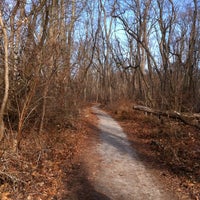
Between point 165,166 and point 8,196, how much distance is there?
4.76 m

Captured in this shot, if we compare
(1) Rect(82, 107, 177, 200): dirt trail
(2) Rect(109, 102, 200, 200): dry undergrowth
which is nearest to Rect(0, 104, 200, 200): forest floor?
(2) Rect(109, 102, 200, 200): dry undergrowth

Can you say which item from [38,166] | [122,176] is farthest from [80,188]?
[38,166]

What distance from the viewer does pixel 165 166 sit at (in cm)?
781

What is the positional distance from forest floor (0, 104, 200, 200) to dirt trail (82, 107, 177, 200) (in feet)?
0.51

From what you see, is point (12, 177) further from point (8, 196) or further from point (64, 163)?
Answer: point (64, 163)

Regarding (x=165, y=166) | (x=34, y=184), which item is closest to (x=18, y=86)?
(x=34, y=184)

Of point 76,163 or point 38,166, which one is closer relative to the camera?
point 38,166

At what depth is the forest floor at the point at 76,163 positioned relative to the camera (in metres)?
5.94

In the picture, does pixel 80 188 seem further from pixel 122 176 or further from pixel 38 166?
pixel 38 166

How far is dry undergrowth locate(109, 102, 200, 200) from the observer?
21.6 ft

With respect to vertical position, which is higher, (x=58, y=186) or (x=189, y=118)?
(x=189, y=118)

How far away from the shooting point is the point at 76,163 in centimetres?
822

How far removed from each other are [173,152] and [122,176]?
243 centimetres

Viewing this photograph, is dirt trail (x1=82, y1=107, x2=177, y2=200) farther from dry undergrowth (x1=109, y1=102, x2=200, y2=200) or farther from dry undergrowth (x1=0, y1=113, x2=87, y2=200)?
dry undergrowth (x1=0, y1=113, x2=87, y2=200)
